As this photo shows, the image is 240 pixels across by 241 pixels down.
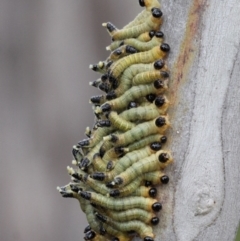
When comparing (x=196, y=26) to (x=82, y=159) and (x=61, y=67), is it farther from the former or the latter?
(x=61, y=67)

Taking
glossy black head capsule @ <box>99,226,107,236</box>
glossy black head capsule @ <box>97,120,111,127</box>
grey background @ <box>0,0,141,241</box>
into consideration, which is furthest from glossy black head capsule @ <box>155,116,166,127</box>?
grey background @ <box>0,0,141,241</box>

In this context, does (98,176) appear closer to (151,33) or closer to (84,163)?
(84,163)

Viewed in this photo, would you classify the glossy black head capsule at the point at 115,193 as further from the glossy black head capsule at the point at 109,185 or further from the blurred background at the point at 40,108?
the blurred background at the point at 40,108

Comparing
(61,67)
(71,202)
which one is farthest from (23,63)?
(71,202)

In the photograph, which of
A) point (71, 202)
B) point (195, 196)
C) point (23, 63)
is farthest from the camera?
point (71, 202)

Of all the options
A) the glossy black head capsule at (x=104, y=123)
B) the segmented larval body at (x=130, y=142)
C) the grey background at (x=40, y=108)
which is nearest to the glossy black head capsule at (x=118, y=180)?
the segmented larval body at (x=130, y=142)

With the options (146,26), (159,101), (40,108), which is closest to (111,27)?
(146,26)

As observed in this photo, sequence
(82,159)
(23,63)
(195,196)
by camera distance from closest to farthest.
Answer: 1. (195,196)
2. (82,159)
3. (23,63)
